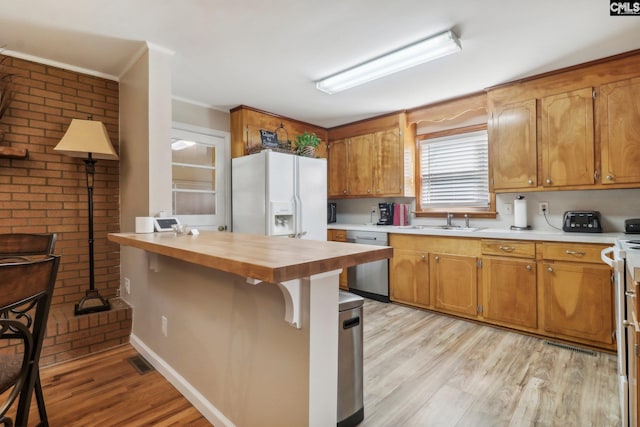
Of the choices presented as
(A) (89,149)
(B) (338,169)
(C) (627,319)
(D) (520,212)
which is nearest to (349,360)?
(C) (627,319)

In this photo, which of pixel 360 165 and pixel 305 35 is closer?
pixel 305 35

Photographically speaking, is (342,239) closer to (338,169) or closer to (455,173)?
(338,169)

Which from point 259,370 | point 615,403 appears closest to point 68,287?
point 259,370

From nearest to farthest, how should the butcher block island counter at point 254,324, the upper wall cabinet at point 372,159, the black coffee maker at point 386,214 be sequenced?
the butcher block island counter at point 254,324 < the upper wall cabinet at point 372,159 < the black coffee maker at point 386,214

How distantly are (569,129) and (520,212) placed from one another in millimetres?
868

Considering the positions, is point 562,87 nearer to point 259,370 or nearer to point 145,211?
point 259,370

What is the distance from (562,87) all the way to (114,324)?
441 centimetres

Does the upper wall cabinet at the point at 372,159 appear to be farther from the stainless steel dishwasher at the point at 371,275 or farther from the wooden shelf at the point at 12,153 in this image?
the wooden shelf at the point at 12,153

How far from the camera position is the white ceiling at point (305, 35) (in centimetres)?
195

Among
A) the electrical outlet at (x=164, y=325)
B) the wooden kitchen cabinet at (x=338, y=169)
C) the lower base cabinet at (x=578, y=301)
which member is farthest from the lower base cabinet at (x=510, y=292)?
the electrical outlet at (x=164, y=325)

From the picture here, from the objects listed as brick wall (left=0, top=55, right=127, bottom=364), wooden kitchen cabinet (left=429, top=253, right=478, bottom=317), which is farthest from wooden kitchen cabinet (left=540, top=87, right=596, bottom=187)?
brick wall (left=0, top=55, right=127, bottom=364)

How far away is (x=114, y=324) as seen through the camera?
2580 mm

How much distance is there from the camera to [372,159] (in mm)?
4270

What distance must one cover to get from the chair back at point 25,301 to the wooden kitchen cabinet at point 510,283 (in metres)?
3.21
